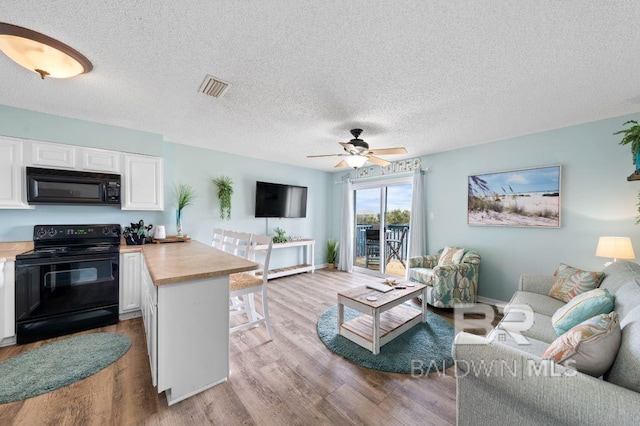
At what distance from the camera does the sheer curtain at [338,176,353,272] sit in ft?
18.5

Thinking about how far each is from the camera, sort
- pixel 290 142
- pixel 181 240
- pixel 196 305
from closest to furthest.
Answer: pixel 196 305 → pixel 181 240 → pixel 290 142

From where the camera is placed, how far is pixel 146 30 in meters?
1.49

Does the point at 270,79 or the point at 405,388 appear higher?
the point at 270,79

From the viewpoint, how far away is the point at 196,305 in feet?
5.51

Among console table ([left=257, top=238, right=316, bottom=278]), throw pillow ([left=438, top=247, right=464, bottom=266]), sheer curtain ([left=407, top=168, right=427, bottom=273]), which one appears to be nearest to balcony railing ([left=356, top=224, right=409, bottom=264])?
sheer curtain ([left=407, top=168, right=427, bottom=273])

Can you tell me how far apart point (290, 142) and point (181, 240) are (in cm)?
219

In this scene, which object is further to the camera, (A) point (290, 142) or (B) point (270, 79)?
(A) point (290, 142)

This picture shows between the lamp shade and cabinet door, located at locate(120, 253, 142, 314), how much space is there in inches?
204

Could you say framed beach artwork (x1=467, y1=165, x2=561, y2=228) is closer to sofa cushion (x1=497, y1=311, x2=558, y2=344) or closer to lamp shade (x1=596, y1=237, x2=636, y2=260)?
lamp shade (x1=596, y1=237, x2=636, y2=260)

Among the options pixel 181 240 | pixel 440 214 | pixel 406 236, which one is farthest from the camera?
pixel 406 236

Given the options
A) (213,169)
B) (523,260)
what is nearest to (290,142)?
(213,169)

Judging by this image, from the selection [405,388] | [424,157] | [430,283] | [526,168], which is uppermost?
[424,157]

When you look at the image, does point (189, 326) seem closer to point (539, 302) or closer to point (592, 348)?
point (592, 348)

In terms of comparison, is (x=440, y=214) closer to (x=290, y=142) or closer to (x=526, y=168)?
(x=526, y=168)
